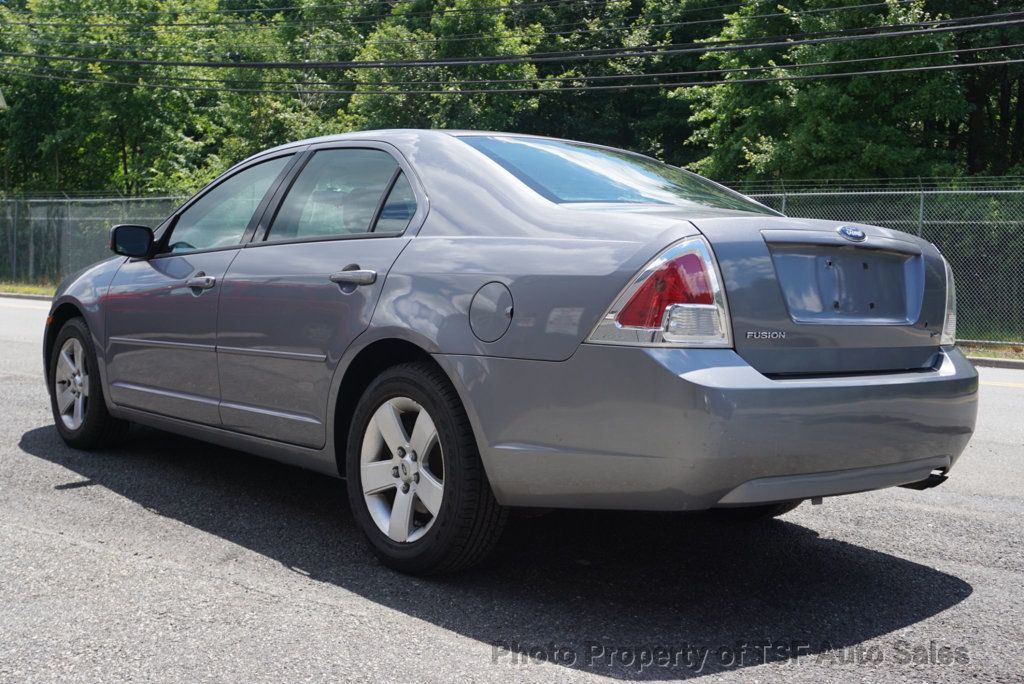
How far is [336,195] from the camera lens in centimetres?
455

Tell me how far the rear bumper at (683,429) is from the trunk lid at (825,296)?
81 millimetres

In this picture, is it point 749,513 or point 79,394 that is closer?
point 749,513

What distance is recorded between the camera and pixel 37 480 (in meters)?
5.29

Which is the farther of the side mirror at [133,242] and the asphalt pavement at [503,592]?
the side mirror at [133,242]

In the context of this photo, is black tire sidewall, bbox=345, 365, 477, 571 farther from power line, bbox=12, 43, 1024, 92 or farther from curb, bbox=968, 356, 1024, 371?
power line, bbox=12, 43, 1024, 92

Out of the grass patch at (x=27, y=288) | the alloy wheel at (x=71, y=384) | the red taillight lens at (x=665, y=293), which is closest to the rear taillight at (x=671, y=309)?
the red taillight lens at (x=665, y=293)

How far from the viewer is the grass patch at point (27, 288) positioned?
25938 millimetres

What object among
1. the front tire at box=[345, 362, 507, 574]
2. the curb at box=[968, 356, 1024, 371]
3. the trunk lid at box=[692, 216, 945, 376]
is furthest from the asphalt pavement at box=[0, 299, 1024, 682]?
the curb at box=[968, 356, 1024, 371]

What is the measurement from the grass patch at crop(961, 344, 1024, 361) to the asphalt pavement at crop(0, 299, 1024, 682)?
11446 millimetres

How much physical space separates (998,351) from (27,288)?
22005mm

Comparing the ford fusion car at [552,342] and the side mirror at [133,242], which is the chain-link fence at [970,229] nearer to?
the side mirror at [133,242]

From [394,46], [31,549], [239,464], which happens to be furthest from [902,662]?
[394,46]

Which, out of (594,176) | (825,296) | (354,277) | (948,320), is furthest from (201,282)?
(948,320)

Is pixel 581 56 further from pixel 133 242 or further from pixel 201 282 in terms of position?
pixel 201 282
